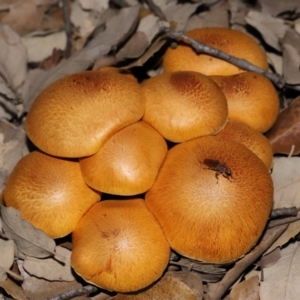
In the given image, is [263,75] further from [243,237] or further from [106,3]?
[106,3]

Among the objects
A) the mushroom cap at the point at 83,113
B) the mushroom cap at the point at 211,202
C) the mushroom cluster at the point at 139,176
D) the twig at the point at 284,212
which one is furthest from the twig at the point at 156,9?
the twig at the point at 284,212

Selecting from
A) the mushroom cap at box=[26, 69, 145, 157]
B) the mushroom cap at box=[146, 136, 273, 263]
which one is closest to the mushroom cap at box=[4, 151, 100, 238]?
the mushroom cap at box=[26, 69, 145, 157]

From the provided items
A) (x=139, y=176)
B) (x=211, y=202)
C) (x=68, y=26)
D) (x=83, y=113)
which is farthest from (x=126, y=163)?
(x=68, y=26)

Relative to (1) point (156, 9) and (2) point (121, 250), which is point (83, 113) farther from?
(1) point (156, 9)

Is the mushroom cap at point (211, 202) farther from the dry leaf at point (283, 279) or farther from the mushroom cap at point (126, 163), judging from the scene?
the dry leaf at point (283, 279)

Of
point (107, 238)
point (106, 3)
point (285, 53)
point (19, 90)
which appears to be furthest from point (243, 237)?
point (106, 3)

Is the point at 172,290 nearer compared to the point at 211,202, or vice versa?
the point at 211,202

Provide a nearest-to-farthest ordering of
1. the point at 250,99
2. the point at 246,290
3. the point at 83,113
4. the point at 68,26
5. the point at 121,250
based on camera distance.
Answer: the point at 121,250, the point at 83,113, the point at 246,290, the point at 250,99, the point at 68,26

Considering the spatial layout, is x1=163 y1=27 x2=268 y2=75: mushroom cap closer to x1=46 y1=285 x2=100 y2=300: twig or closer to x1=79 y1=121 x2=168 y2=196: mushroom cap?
x1=79 y1=121 x2=168 y2=196: mushroom cap
